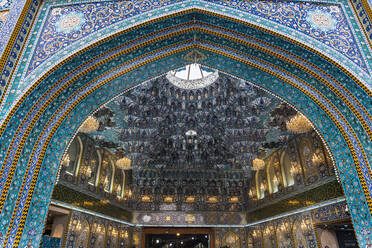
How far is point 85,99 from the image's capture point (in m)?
6.48

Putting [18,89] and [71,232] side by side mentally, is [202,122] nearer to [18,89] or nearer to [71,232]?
[71,232]

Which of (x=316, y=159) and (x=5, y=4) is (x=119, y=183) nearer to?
(x=316, y=159)

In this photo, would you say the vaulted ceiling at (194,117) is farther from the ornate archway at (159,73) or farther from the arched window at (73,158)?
the ornate archway at (159,73)

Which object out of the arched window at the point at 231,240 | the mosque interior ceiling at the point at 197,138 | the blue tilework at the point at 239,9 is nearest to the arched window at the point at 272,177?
the mosque interior ceiling at the point at 197,138

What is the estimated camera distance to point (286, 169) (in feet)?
46.8

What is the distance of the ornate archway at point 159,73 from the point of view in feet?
16.9

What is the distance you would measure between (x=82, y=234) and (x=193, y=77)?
962 cm

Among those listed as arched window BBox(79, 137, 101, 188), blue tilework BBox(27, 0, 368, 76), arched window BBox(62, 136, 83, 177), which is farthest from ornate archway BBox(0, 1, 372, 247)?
arched window BBox(79, 137, 101, 188)

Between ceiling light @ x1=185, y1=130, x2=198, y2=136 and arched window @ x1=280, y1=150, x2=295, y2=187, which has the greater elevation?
ceiling light @ x1=185, y1=130, x2=198, y2=136

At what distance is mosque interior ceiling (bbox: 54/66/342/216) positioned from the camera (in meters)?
11.8

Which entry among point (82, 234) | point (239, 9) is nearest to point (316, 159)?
point (239, 9)

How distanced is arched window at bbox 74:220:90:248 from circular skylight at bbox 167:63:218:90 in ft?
26.9

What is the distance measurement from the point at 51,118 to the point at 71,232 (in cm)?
789

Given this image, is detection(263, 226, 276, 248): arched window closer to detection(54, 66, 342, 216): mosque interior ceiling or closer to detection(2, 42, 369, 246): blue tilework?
detection(54, 66, 342, 216): mosque interior ceiling
